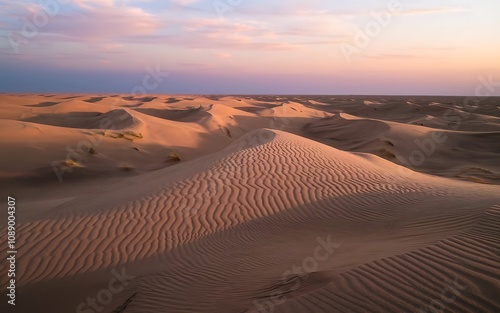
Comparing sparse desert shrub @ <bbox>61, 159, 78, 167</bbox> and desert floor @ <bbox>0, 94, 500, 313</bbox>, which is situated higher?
desert floor @ <bbox>0, 94, 500, 313</bbox>

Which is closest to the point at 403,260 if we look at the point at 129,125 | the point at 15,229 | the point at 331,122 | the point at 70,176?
the point at 15,229

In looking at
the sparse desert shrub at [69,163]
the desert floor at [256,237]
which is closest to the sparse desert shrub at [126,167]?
the desert floor at [256,237]

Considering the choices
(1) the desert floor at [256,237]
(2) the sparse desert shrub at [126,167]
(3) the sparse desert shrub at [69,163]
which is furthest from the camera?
(2) the sparse desert shrub at [126,167]

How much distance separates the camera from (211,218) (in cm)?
672

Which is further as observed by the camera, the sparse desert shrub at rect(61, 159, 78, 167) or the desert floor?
the sparse desert shrub at rect(61, 159, 78, 167)

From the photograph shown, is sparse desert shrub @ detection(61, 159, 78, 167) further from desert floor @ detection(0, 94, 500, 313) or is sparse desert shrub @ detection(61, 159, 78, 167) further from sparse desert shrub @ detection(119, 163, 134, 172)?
sparse desert shrub @ detection(119, 163, 134, 172)

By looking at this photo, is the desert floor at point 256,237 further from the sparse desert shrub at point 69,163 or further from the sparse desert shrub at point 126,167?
the sparse desert shrub at point 126,167

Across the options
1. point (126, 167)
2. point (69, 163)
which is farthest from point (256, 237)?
point (69, 163)

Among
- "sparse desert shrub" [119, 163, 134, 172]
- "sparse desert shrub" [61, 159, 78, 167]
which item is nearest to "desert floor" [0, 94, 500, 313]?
"sparse desert shrub" [61, 159, 78, 167]

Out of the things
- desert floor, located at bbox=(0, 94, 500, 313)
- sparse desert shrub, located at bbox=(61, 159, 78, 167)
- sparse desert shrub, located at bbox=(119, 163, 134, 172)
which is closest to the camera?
desert floor, located at bbox=(0, 94, 500, 313)

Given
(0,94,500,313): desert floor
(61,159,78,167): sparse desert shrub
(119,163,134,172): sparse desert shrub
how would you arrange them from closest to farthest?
(0,94,500,313): desert floor
(61,159,78,167): sparse desert shrub
(119,163,134,172): sparse desert shrub

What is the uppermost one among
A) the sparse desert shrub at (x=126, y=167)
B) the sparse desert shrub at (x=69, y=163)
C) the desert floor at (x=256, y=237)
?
the desert floor at (x=256, y=237)

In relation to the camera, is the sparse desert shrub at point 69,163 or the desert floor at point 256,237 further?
the sparse desert shrub at point 69,163

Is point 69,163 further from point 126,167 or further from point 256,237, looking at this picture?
point 256,237
